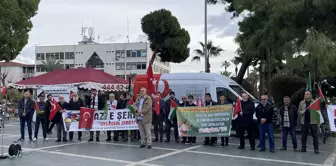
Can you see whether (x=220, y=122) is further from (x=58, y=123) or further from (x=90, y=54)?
(x=90, y=54)

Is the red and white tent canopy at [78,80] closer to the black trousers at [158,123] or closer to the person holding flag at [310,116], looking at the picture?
the black trousers at [158,123]

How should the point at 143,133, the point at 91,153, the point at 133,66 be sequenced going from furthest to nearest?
1. the point at 133,66
2. the point at 143,133
3. the point at 91,153

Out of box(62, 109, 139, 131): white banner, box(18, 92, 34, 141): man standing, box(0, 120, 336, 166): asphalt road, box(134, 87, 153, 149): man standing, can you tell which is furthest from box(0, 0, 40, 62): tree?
box(134, 87, 153, 149): man standing

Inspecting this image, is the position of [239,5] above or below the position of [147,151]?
above

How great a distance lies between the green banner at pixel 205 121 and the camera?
1426 cm

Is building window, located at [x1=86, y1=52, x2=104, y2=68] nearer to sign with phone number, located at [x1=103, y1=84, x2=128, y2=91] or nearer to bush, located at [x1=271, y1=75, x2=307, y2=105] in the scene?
sign with phone number, located at [x1=103, y1=84, x2=128, y2=91]

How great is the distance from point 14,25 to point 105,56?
6404 cm

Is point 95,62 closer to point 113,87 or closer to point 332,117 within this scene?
point 113,87

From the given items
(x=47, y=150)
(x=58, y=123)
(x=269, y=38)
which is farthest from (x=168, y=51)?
(x=47, y=150)

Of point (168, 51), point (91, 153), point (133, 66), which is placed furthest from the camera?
point (133, 66)

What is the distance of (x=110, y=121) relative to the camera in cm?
1598

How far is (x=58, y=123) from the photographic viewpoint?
51.7 feet

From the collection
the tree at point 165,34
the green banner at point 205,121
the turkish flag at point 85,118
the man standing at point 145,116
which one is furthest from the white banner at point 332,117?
the tree at point 165,34

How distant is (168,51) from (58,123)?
2746 centimetres
